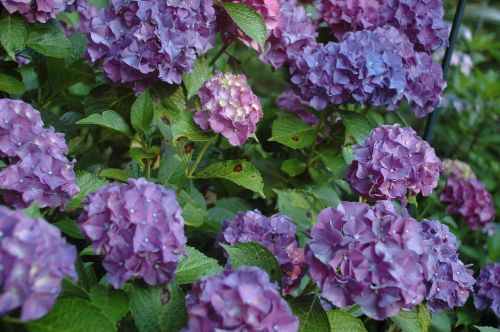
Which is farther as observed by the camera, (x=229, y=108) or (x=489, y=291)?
(x=489, y=291)

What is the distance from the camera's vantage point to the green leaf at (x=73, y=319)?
1.00 meters

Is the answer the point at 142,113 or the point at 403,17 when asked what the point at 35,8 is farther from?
the point at 403,17

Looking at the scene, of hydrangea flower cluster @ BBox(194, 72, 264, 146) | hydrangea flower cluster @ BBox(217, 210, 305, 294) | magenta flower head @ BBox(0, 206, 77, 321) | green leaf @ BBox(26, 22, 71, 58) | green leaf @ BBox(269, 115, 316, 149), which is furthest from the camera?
green leaf @ BBox(269, 115, 316, 149)

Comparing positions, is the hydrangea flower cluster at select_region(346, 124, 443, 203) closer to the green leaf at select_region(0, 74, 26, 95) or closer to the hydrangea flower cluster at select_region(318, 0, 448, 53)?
the hydrangea flower cluster at select_region(318, 0, 448, 53)

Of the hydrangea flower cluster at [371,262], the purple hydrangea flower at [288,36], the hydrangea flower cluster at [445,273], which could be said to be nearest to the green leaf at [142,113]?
the purple hydrangea flower at [288,36]

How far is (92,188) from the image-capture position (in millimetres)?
1426

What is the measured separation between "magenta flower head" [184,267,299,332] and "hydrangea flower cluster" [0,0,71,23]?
928 mm

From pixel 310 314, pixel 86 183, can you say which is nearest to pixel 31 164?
pixel 86 183

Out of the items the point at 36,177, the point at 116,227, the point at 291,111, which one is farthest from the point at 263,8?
the point at 116,227

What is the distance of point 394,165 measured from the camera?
1522 mm

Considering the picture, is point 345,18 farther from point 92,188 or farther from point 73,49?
point 92,188

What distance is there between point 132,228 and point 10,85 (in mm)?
800

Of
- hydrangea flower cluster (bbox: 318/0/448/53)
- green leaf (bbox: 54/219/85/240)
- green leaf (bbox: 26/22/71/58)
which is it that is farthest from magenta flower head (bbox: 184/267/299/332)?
hydrangea flower cluster (bbox: 318/0/448/53)

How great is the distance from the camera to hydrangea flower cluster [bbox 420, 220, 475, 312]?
1.44m
